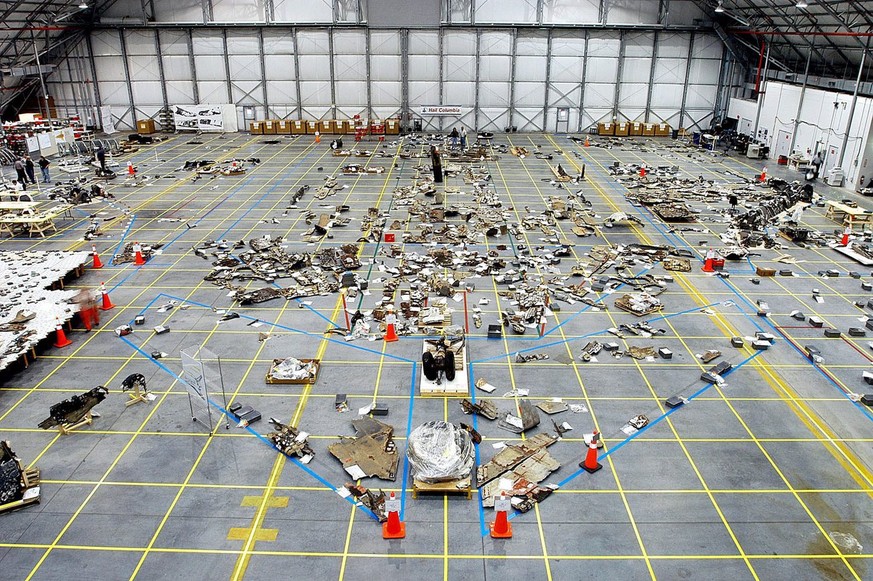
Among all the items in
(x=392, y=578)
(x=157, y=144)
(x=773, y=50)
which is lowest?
(x=392, y=578)

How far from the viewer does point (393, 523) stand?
10.0 metres

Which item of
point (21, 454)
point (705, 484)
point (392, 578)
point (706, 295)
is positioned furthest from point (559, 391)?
point (21, 454)

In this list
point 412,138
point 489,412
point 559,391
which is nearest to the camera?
point 489,412

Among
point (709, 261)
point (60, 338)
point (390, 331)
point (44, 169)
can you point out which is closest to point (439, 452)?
point (390, 331)

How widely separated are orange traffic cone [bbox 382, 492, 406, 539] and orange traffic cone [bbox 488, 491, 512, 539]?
1.58 meters

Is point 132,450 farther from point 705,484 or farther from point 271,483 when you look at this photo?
point 705,484

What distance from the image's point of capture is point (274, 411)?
44.2ft

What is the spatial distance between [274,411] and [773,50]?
4824 centimetres

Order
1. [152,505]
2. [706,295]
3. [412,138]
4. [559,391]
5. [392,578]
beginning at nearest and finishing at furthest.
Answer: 1. [392,578]
2. [152,505]
3. [559,391]
4. [706,295]
5. [412,138]

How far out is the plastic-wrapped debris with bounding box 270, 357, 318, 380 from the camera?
14648mm

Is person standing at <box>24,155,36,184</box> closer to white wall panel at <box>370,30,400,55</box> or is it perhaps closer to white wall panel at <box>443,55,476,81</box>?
white wall panel at <box>370,30,400,55</box>

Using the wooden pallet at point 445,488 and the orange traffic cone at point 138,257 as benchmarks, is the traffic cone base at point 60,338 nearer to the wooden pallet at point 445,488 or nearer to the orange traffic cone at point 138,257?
the orange traffic cone at point 138,257

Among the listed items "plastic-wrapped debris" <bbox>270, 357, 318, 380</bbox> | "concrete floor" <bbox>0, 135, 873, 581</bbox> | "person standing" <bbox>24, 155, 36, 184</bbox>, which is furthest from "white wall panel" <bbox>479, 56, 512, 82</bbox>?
"plastic-wrapped debris" <bbox>270, 357, 318, 380</bbox>

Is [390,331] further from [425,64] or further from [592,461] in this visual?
[425,64]
